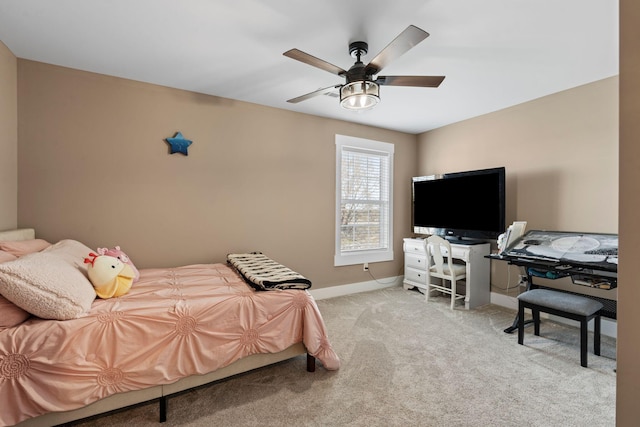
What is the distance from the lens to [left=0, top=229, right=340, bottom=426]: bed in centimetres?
143

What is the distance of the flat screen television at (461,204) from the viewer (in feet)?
11.4

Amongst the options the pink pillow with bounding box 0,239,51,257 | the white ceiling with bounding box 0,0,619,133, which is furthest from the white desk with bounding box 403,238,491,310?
the pink pillow with bounding box 0,239,51,257

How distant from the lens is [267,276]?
7.56 feet

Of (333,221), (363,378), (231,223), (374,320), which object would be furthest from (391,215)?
(363,378)

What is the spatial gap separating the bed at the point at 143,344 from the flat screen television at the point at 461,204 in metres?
2.59

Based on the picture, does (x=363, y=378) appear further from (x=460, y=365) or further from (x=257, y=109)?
(x=257, y=109)

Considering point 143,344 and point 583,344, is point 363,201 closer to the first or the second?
point 583,344

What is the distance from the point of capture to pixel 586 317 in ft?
7.41

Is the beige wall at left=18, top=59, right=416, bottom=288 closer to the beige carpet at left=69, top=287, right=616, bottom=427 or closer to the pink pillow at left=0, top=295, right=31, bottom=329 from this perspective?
the pink pillow at left=0, top=295, right=31, bottom=329

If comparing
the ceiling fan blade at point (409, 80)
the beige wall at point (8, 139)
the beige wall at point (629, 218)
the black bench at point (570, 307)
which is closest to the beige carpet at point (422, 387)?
the black bench at point (570, 307)

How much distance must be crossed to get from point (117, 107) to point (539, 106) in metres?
4.54

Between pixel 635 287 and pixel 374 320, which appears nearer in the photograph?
pixel 635 287

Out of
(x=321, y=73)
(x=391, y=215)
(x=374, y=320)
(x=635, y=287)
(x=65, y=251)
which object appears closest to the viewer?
(x=635, y=287)

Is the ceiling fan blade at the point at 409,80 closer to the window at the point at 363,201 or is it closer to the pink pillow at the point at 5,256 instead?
the window at the point at 363,201
